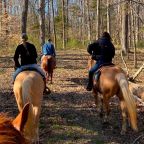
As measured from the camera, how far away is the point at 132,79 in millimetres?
15891

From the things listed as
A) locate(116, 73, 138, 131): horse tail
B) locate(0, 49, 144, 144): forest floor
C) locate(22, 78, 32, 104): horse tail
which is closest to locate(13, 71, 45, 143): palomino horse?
locate(22, 78, 32, 104): horse tail

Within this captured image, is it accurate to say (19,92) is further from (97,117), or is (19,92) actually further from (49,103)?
(49,103)

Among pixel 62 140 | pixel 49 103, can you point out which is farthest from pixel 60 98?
pixel 62 140

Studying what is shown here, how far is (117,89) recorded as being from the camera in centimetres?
966

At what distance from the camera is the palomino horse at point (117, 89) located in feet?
29.5

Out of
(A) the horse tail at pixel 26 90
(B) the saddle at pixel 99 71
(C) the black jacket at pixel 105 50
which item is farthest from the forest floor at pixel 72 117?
(C) the black jacket at pixel 105 50

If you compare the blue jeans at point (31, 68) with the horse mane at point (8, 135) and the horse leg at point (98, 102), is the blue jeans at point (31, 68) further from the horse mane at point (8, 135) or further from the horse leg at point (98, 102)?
the horse mane at point (8, 135)

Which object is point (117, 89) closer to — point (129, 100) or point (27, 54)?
point (129, 100)

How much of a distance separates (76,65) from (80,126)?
14595 mm

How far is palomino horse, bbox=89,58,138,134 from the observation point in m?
8.98

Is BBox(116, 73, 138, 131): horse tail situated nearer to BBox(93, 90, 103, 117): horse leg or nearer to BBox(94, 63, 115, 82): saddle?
BBox(94, 63, 115, 82): saddle

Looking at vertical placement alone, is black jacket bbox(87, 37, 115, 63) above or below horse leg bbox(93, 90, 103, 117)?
above

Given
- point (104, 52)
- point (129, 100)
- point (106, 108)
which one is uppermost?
point (104, 52)

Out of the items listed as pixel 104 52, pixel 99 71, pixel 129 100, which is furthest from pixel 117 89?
pixel 104 52
